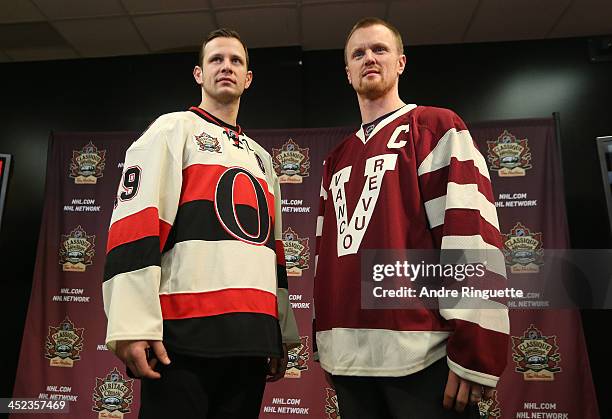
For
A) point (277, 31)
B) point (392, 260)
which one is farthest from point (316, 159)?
point (392, 260)

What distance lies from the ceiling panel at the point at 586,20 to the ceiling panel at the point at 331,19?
140cm

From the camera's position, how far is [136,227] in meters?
1.27

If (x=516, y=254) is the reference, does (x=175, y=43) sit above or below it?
above

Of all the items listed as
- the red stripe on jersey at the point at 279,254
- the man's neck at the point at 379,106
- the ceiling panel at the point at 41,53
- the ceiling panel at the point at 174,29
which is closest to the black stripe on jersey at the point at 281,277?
the red stripe on jersey at the point at 279,254

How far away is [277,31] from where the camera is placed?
3.72m

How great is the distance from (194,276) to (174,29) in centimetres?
296

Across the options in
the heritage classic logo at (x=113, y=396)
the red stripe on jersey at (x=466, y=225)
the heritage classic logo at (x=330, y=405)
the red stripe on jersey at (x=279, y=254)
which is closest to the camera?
the red stripe on jersey at (x=466, y=225)

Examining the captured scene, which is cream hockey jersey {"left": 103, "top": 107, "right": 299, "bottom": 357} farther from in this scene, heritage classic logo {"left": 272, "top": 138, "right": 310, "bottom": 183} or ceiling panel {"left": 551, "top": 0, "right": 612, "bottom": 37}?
ceiling panel {"left": 551, "top": 0, "right": 612, "bottom": 37}

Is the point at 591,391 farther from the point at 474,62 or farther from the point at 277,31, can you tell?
the point at 277,31

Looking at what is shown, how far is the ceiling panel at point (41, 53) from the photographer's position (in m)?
3.99

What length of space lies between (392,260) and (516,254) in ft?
7.15

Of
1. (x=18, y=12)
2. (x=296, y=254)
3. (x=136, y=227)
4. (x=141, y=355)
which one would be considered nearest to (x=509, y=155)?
(x=296, y=254)

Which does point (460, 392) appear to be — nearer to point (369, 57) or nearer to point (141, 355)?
point (141, 355)

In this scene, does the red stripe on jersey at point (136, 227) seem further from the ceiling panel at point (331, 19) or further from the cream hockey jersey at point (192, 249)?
the ceiling panel at point (331, 19)
